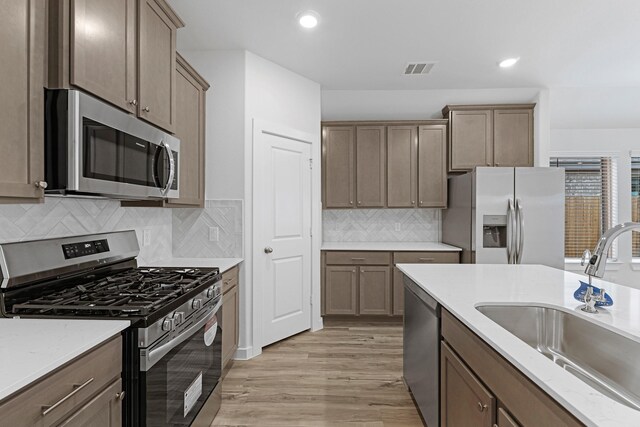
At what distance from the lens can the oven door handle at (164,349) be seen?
1.35 meters

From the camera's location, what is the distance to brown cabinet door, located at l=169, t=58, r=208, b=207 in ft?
8.70

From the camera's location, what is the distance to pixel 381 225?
4766 mm

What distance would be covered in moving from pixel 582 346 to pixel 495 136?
10.9 ft

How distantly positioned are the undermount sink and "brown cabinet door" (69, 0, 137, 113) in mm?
1892

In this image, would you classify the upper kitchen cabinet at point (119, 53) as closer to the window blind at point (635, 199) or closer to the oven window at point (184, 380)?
the oven window at point (184, 380)

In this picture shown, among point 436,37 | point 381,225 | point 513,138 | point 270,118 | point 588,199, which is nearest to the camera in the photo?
point 436,37

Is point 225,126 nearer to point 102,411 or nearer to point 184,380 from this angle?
point 184,380

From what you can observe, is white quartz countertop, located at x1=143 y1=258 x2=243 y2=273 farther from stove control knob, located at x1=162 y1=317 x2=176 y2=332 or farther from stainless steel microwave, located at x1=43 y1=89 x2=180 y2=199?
stove control knob, located at x1=162 y1=317 x2=176 y2=332

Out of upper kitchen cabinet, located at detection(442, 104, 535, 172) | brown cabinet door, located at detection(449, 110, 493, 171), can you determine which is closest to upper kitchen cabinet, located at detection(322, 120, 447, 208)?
brown cabinet door, located at detection(449, 110, 493, 171)

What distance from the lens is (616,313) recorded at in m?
1.43

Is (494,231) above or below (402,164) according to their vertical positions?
below

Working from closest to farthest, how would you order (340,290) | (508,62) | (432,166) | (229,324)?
1. (229,324)
2. (508,62)
3. (340,290)
4. (432,166)

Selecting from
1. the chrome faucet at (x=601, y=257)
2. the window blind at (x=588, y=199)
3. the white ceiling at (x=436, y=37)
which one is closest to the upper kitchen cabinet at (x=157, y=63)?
the white ceiling at (x=436, y=37)

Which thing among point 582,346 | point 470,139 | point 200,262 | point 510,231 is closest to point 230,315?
point 200,262
